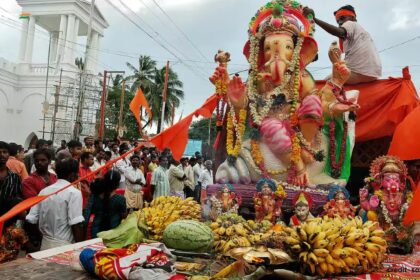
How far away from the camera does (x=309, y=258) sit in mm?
2652

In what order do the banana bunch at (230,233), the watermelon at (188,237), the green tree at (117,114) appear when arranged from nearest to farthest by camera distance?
the watermelon at (188,237), the banana bunch at (230,233), the green tree at (117,114)

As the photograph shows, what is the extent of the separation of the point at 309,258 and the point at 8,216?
2155mm

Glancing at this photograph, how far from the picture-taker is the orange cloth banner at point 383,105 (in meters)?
5.90

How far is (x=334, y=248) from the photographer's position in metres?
2.75

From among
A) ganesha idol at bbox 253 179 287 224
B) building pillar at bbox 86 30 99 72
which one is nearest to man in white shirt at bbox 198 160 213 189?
ganesha idol at bbox 253 179 287 224

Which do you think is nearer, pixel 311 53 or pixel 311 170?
pixel 311 170

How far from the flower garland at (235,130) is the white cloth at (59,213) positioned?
7.61 ft

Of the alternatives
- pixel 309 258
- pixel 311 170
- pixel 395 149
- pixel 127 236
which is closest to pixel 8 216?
pixel 127 236

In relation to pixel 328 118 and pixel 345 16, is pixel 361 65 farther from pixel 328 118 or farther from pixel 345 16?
pixel 328 118

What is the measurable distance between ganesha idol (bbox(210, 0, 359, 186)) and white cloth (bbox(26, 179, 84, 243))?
2.12 metres

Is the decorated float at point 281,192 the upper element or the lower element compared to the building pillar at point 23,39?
lower

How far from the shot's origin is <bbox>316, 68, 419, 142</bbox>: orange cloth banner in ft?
19.4

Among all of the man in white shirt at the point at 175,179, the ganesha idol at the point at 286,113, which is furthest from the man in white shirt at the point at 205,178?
the ganesha idol at the point at 286,113

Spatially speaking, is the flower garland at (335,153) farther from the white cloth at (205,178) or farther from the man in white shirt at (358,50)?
the white cloth at (205,178)
